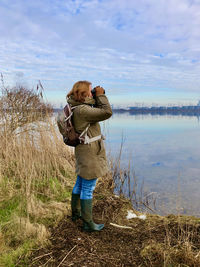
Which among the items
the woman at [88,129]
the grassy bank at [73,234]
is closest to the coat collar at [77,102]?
the woman at [88,129]

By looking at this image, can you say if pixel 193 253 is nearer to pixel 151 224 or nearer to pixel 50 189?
pixel 151 224

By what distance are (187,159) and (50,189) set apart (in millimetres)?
7402

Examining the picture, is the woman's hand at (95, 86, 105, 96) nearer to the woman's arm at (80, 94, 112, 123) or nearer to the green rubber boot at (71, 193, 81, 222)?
the woman's arm at (80, 94, 112, 123)

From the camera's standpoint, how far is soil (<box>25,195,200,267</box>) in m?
2.10

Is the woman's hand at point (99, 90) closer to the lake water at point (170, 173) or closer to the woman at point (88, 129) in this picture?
the woman at point (88, 129)

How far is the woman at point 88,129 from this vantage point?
2309 mm

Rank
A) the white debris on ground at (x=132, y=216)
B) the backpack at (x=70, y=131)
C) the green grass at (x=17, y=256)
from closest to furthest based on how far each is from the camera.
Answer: the green grass at (x=17, y=256) < the backpack at (x=70, y=131) < the white debris on ground at (x=132, y=216)

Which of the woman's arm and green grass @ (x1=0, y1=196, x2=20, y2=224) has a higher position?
the woman's arm

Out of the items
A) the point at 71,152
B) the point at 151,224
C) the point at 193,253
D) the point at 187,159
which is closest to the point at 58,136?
the point at 71,152

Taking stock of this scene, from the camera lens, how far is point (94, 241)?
2.43 metres

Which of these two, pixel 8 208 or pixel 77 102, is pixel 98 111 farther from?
pixel 8 208

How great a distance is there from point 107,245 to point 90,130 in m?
1.17

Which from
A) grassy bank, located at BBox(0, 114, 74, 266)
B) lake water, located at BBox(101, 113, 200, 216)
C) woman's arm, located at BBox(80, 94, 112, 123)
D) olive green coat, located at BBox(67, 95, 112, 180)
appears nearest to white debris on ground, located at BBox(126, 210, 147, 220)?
lake water, located at BBox(101, 113, 200, 216)

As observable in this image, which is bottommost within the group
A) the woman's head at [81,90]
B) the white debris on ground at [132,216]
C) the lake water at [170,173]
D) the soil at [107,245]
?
the lake water at [170,173]
